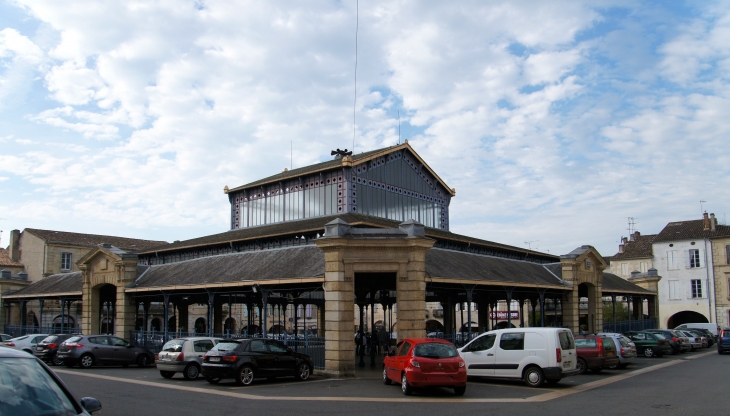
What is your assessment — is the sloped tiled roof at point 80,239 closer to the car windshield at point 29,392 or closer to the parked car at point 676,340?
the parked car at point 676,340

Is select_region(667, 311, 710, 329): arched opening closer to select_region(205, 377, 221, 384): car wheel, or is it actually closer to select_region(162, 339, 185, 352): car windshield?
select_region(205, 377, 221, 384): car wheel

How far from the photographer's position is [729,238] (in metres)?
55.1

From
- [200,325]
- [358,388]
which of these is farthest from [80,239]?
[358,388]

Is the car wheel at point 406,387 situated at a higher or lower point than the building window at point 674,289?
lower

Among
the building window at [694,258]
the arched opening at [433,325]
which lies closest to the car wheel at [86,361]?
the arched opening at [433,325]

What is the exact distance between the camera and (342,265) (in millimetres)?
21516

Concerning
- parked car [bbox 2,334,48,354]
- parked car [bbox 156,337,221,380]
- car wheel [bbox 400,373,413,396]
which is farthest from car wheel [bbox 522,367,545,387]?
parked car [bbox 2,334,48,354]

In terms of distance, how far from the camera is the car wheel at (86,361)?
82.3ft

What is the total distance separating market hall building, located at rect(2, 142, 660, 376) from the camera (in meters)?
21.7

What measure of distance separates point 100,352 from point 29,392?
21.5m

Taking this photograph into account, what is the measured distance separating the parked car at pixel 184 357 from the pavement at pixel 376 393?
38cm

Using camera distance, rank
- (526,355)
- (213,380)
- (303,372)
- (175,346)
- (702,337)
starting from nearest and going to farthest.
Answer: (526,355) → (213,380) → (303,372) → (175,346) → (702,337)

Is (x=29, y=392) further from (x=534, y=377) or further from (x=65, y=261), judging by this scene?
(x=65, y=261)

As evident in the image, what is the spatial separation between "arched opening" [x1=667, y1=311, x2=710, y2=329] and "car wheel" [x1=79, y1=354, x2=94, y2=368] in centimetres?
5213
